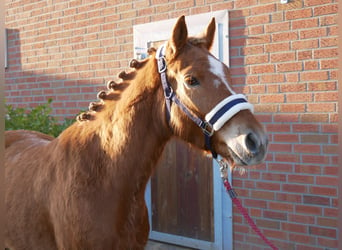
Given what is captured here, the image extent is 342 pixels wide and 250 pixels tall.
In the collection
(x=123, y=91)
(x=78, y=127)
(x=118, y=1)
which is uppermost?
(x=118, y=1)

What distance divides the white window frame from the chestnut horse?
1.59 metres

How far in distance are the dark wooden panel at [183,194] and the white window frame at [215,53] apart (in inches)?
3.4

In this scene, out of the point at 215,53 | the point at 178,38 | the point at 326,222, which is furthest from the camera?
the point at 215,53

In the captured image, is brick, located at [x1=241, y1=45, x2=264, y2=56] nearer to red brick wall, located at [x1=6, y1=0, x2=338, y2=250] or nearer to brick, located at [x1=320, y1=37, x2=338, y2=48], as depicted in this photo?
red brick wall, located at [x1=6, y1=0, x2=338, y2=250]

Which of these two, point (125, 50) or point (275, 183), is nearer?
point (275, 183)

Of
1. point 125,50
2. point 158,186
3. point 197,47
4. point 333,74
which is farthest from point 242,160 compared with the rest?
point 125,50

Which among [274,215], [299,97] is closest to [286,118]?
[299,97]

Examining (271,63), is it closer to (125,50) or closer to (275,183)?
(275,183)

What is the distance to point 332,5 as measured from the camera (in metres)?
3.28

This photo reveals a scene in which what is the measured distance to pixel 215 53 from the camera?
3.99 meters

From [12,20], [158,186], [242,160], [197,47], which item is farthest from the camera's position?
[12,20]

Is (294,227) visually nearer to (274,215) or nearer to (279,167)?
(274,215)

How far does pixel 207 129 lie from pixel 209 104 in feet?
0.48

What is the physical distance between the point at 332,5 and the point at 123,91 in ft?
7.29
